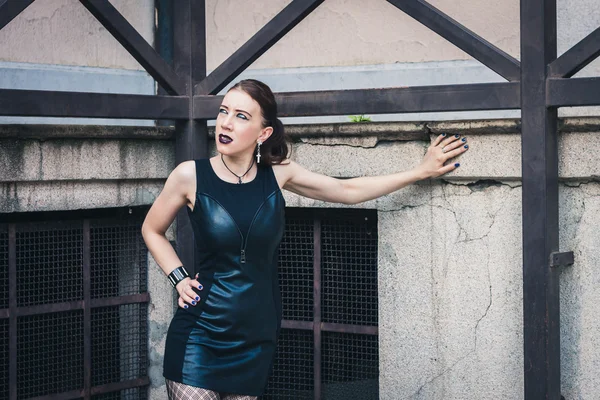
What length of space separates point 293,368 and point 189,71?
1791 millimetres

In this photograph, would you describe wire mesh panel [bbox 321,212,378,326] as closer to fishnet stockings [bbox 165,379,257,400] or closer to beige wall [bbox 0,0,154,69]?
fishnet stockings [bbox 165,379,257,400]

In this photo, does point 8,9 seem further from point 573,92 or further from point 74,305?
point 573,92

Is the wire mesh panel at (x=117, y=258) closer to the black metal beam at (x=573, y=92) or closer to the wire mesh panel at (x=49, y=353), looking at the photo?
the wire mesh panel at (x=49, y=353)

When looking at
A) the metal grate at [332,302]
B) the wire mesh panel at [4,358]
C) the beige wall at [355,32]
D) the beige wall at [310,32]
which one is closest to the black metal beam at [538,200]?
the beige wall at [310,32]

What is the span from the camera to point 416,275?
14.9 ft

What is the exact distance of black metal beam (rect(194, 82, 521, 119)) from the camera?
4059mm

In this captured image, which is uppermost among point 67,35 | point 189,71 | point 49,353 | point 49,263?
point 67,35

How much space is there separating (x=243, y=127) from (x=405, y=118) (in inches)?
63.9

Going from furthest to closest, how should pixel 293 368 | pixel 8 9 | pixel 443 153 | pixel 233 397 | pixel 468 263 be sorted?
1. pixel 293 368
2. pixel 468 263
3. pixel 443 153
4. pixel 8 9
5. pixel 233 397

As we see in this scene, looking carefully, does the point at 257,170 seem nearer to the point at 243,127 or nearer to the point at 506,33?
the point at 243,127

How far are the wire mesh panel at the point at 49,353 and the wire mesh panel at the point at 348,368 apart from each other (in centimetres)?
140

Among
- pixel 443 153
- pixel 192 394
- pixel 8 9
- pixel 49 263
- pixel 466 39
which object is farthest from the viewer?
pixel 49 263

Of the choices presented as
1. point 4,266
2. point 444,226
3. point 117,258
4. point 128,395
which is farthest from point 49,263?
point 444,226

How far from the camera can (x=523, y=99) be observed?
3.98 m
